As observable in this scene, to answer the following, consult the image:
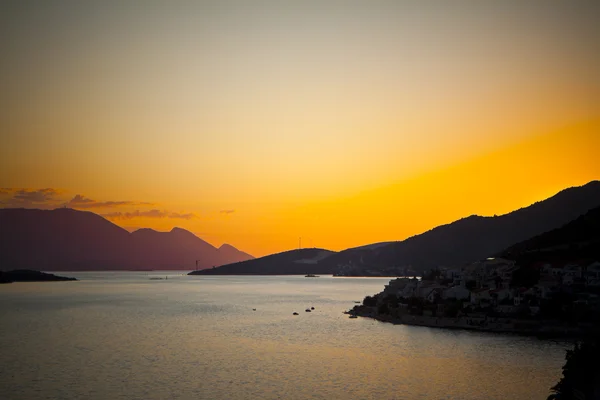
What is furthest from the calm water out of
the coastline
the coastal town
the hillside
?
the hillside

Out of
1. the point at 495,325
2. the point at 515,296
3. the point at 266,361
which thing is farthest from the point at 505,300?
the point at 266,361

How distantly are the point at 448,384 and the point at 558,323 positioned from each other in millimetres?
37642

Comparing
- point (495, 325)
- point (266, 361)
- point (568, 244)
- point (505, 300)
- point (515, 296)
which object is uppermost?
point (568, 244)

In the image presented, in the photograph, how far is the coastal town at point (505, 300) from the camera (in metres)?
74.9

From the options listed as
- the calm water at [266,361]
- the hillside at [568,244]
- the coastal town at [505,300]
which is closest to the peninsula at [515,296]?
the coastal town at [505,300]

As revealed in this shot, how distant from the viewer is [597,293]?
81.1 meters

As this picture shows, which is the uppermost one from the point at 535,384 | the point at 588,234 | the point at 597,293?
the point at 588,234

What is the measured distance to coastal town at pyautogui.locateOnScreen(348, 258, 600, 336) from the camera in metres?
74.9

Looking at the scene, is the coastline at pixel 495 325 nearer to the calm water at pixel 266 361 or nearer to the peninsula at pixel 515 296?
the peninsula at pixel 515 296

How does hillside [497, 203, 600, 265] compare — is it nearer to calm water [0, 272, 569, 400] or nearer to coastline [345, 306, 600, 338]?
coastline [345, 306, 600, 338]

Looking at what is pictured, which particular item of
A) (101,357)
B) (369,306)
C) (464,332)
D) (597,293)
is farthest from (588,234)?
(101,357)

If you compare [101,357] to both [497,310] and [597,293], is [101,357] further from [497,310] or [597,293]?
[597,293]

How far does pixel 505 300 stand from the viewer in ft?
276

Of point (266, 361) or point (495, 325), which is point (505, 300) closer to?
point (495, 325)
